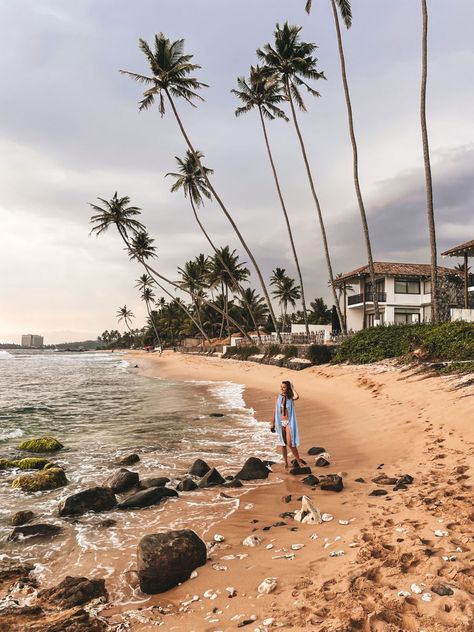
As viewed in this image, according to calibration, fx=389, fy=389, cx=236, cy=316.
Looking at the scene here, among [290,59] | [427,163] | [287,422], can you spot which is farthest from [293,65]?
[287,422]

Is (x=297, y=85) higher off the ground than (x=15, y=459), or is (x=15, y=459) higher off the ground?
(x=297, y=85)

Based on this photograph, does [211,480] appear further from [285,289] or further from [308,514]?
[285,289]

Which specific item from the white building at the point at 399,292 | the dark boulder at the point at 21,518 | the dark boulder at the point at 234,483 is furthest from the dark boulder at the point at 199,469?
the white building at the point at 399,292

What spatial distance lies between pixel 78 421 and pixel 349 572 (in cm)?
1235

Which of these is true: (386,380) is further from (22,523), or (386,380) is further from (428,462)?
(22,523)

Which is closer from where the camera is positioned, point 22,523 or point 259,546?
point 259,546

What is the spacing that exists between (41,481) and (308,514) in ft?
16.4

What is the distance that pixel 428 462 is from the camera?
6520 mm

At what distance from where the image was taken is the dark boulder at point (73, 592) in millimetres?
3562

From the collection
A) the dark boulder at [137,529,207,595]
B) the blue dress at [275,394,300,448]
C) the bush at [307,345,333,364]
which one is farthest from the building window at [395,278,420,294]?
the dark boulder at [137,529,207,595]

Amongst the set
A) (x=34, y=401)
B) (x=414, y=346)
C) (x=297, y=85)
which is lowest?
(x=34, y=401)

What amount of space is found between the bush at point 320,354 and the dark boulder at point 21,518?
63.3 ft

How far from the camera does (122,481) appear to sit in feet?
22.2

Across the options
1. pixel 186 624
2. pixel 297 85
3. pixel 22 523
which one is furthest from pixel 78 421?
pixel 297 85
